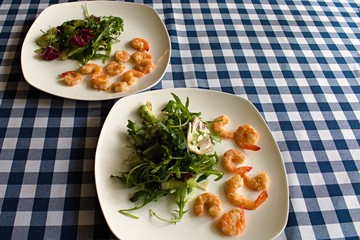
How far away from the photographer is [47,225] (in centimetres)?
99

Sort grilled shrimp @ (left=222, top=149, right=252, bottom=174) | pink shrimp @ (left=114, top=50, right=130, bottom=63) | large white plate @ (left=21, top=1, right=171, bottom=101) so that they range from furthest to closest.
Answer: pink shrimp @ (left=114, top=50, right=130, bottom=63), large white plate @ (left=21, top=1, right=171, bottom=101), grilled shrimp @ (left=222, top=149, right=252, bottom=174)

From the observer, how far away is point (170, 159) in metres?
1.03

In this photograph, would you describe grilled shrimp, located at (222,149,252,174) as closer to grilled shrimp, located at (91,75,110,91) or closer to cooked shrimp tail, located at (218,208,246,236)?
cooked shrimp tail, located at (218,208,246,236)

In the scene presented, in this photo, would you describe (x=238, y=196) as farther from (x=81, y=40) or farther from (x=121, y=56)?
(x=81, y=40)

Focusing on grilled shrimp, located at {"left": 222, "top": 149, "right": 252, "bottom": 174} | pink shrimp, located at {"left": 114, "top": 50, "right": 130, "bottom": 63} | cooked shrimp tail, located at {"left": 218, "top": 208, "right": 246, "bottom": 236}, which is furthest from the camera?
pink shrimp, located at {"left": 114, "top": 50, "right": 130, "bottom": 63}

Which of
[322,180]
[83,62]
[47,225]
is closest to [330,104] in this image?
[322,180]

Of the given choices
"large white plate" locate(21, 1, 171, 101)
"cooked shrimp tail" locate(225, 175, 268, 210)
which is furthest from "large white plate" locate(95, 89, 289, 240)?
"large white plate" locate(21, 1, 171, 101)

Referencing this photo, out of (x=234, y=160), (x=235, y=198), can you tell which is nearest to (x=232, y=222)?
(x=235, y=198)

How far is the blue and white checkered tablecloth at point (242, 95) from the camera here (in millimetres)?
1041

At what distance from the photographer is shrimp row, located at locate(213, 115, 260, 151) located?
1.17 metres

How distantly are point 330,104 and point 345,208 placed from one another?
17.2 inches

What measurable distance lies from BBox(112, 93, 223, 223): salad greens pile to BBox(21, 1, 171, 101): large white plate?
228 millimetres

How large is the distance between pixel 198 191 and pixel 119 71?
21.8 inches

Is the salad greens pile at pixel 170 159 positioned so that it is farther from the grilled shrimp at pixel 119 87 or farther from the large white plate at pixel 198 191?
the grilled shrimp at pixel 119 87
